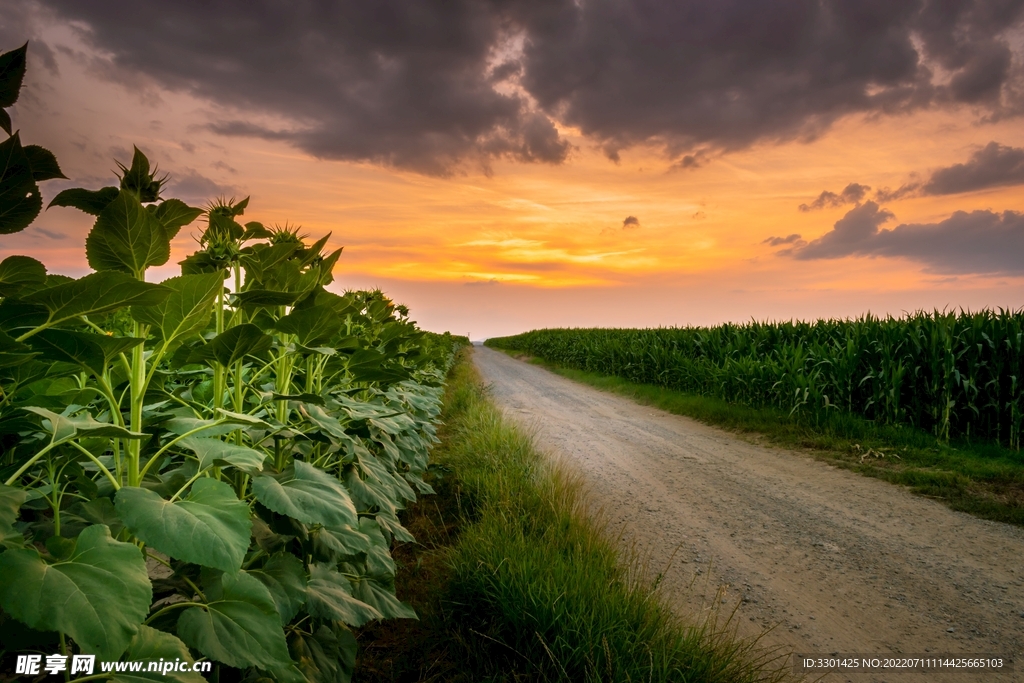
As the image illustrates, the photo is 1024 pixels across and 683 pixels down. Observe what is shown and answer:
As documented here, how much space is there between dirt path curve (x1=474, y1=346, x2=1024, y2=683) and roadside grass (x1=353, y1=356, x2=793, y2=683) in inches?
24.9

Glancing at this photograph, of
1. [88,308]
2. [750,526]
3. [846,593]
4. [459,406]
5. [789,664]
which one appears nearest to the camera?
[88,308]

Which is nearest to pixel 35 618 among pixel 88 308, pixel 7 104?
pixel 88 308

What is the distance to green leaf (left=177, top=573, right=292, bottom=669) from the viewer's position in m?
1.16

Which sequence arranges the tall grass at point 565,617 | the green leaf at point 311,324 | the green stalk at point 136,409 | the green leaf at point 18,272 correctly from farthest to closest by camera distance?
the tall grass at point 565,617, the green leaf at point 311,324, the green stalk at point 136,409, the green leaf at point 18,272

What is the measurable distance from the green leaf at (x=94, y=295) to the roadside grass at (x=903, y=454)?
6.85 metres

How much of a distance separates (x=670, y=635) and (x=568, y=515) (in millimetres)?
1401

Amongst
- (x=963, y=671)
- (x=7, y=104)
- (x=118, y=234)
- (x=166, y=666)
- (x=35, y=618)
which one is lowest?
(x=963, y=671)

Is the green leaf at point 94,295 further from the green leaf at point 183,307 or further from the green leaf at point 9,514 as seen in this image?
the green leaf at point 9,514

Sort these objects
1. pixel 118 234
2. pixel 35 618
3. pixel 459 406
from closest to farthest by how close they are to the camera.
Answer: pixel 35 618 < pixel 118 234 < pixel 459 406

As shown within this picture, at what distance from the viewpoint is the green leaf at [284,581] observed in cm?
141

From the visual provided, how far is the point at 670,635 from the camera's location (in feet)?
7.95

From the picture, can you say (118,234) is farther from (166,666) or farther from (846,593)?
(846,593)

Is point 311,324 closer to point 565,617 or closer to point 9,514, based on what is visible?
point 9,514

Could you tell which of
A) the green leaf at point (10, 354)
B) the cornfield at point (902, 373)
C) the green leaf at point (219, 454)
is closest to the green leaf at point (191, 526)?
the green leaf at point (219, 454)
